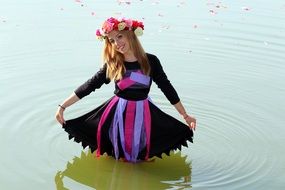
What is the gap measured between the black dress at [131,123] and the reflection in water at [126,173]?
0.12 meters

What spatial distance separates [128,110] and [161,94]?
205 cm

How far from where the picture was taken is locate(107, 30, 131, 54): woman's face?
16.0 ft

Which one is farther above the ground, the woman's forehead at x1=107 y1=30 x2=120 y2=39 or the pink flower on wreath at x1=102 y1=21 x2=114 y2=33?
the pink flower on wreath at x1=102 y1=21 x2=114 y2=33

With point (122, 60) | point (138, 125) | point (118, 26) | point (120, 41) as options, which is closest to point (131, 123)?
point (138, 125)

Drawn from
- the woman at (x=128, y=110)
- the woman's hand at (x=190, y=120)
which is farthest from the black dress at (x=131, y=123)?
the woman's hand at (x=190, y=120)

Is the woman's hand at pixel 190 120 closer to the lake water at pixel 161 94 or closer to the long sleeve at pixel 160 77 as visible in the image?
the long sleeve at pixel 160 77

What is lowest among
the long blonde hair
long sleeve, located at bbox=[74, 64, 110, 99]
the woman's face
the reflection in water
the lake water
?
the reflection in water

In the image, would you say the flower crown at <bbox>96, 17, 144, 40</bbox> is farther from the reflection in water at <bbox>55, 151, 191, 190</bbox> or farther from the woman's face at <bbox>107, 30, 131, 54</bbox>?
the reflection in water at <bbox>55, 151, 191, 190</bbox>

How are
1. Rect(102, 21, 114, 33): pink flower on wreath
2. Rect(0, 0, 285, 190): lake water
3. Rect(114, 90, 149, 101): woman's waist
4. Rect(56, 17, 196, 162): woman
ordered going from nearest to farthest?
Rect(102, 21, 114, 33): pink flower on wreath
Rect(56, 17, 196, 162): woman
Rect(114, 90, 149, 101): woman's waist
Rect(0, 0, 285, 190): lake water

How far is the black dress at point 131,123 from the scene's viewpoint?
497 centimetres

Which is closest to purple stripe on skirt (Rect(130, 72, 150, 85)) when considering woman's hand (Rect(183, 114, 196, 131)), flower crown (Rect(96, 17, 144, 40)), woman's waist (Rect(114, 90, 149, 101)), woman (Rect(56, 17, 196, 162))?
woman (Rect(56, 17, 196, 162))

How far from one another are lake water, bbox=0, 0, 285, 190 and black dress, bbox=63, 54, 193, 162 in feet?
Result: 0.70

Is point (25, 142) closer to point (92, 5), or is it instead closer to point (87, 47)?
point (87, 47)

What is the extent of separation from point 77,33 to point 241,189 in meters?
5.50
